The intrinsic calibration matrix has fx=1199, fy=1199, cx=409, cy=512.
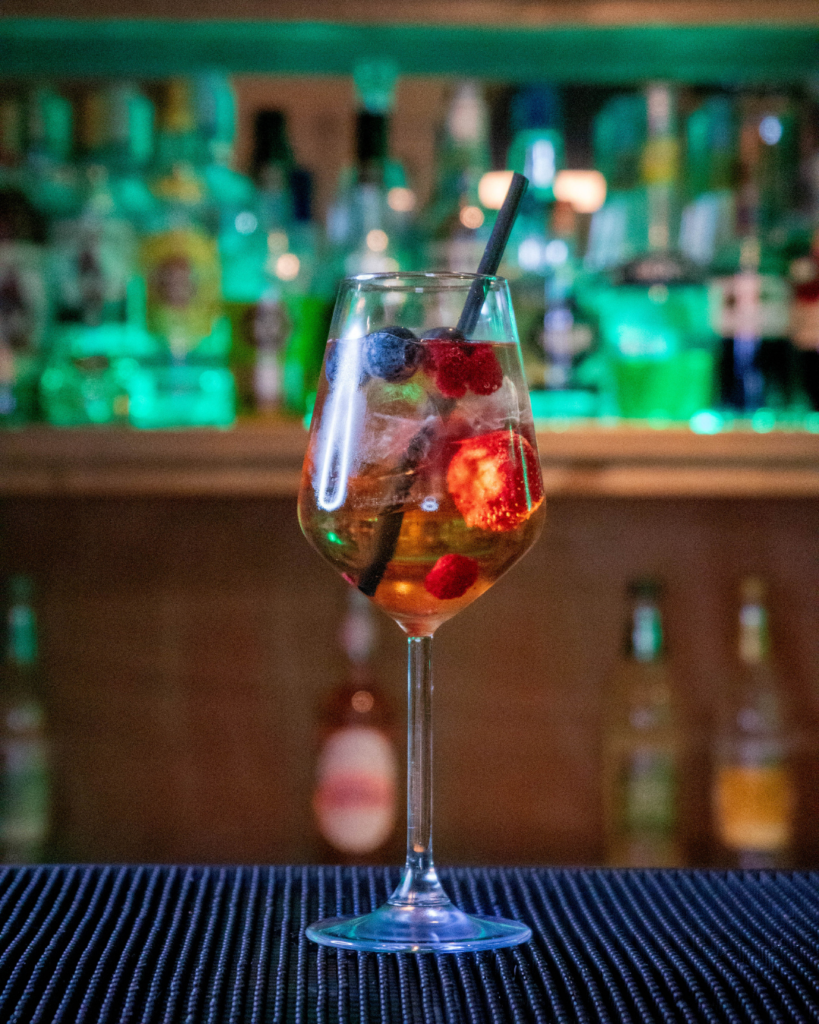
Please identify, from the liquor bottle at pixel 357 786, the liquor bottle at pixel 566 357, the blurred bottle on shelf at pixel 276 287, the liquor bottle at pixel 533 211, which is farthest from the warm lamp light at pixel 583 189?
the liquor bottle at pixel 357 786

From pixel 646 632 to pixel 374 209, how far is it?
0.52m

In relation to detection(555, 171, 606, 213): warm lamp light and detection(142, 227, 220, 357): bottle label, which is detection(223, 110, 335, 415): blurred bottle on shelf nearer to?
detection(142, 227, 220, 357): bottle label

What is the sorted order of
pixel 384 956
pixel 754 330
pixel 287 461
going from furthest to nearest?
pixel 754 330 < pixel 287 461 < pixel 384 956

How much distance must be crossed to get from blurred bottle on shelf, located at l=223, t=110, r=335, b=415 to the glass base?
0.67 meters

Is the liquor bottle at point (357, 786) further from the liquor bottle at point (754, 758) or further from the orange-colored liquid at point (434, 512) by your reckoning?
the orange-colored liquid at point (434, 512)

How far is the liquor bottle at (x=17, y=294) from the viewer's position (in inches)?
44.6

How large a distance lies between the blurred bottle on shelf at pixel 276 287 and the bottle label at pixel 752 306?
0.38 metres

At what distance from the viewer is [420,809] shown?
554 millimetres

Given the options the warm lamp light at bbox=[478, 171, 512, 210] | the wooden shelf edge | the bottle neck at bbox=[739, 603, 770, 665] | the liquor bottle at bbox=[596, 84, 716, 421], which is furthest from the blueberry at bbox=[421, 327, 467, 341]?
the bottle neck at bbox=[739, 603, 770, 665]

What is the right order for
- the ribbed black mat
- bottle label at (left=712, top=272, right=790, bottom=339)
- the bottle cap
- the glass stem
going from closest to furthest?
the ribbed black mat
the glass stem
bottle label at (left=712, top=272, right=790, bottom=339)
the bottle cap

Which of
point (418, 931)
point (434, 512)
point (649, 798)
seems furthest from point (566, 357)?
point (418, 931)

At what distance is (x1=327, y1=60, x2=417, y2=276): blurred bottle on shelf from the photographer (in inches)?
47.3

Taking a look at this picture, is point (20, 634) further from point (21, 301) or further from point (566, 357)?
point (566, 357)

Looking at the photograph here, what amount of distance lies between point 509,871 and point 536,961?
0.54 feet
